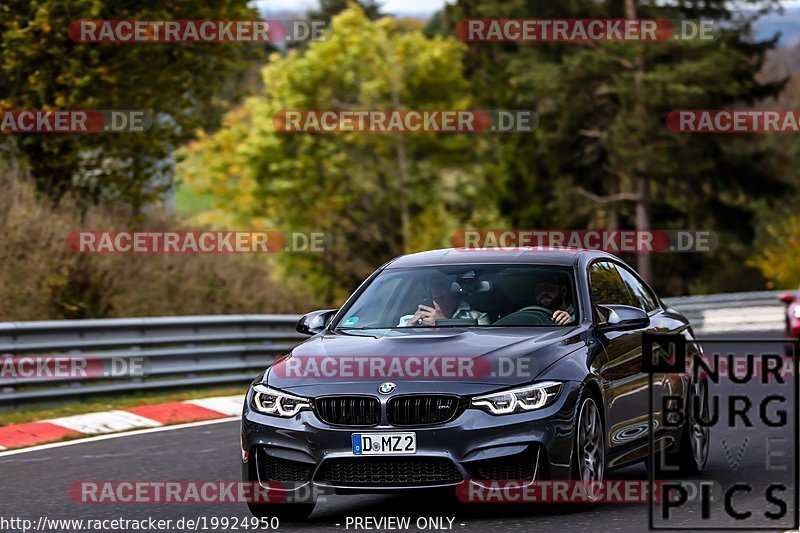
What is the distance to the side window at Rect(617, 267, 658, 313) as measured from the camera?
10.7 m

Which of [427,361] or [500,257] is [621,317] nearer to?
[500,257]

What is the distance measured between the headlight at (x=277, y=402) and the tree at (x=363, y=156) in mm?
50198

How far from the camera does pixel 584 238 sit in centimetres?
5762

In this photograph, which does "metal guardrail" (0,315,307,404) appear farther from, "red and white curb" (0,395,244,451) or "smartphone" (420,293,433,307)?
"smartphone" (420,293,433,307)

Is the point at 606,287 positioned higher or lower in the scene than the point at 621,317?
higher

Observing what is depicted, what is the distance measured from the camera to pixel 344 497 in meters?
9.80

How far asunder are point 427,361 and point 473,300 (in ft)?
4.05

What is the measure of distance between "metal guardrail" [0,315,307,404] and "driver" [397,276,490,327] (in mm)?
6686

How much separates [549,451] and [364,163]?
53.9 metres

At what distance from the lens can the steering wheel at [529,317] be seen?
30.8 ft

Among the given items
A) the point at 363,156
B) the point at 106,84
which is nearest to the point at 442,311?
the point at 106,84

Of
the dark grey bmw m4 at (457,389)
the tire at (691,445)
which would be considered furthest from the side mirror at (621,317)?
the tire at (691,445)

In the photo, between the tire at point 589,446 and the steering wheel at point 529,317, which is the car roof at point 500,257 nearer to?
the steering wheel at point 529,317

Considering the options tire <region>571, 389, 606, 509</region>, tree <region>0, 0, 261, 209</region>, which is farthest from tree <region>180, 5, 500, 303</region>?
tire <region>571, 389, 606, 509</region>
